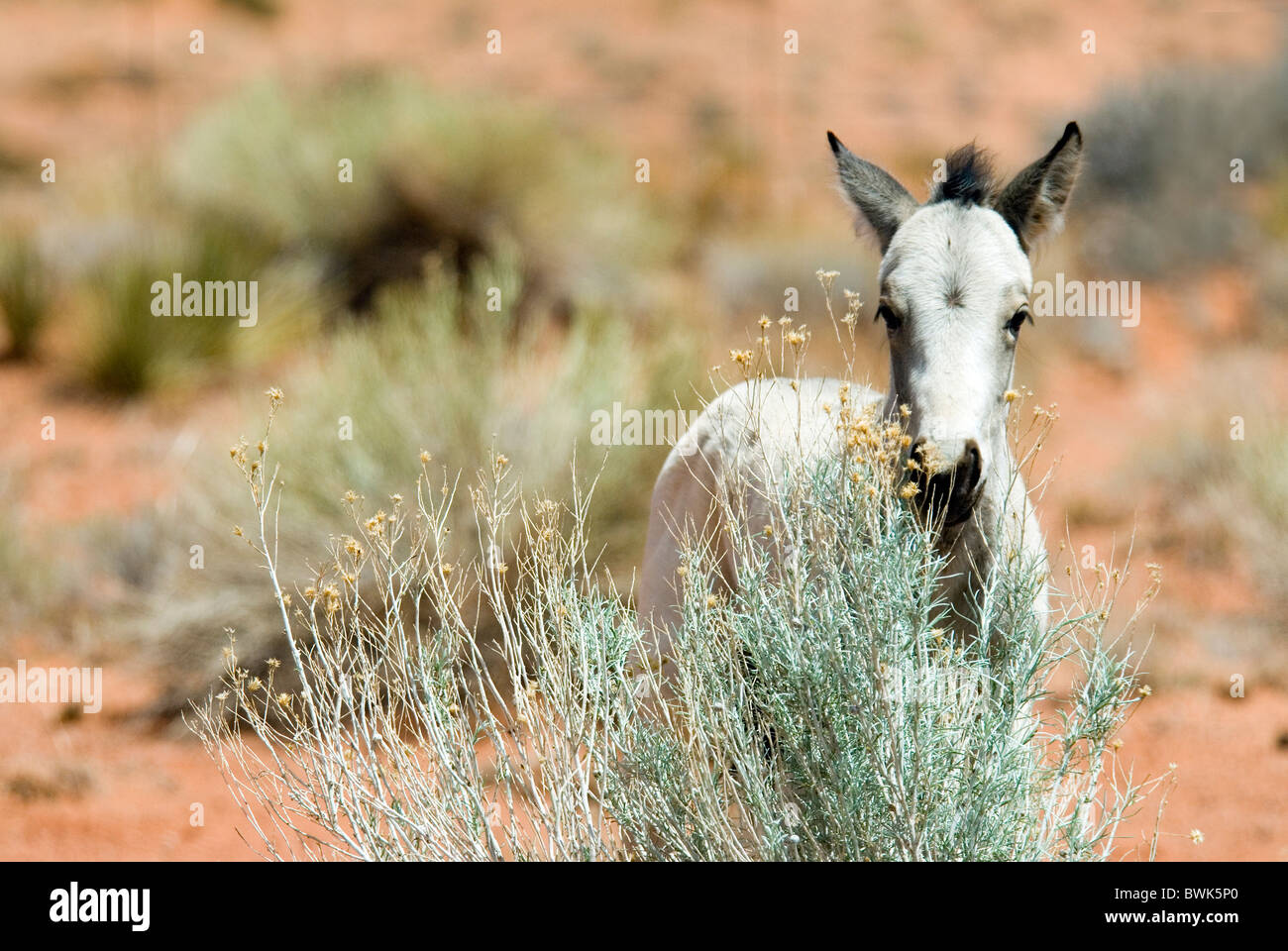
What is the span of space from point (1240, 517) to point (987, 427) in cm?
570

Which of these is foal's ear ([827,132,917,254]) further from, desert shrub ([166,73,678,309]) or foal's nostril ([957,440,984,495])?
desert shrub ([166,73,678,309])

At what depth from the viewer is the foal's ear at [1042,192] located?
3791 mm

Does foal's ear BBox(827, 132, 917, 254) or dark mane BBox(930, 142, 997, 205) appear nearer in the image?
dark mane BBox(930, 142, 997, 205)

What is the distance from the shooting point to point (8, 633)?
7316 millimetres

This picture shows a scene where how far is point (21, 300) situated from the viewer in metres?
11.0

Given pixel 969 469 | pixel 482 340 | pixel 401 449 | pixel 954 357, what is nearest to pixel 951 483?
pixel 969 469

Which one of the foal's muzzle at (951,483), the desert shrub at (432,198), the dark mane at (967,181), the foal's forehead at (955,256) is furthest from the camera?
the desert shrub at (432,198)

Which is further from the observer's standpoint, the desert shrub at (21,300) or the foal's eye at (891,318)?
the desert shrub at (21,300)

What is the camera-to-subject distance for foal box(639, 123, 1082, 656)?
315cm

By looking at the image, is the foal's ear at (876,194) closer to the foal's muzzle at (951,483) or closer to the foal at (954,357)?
the foal at (954,357)

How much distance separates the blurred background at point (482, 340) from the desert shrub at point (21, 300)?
27mm

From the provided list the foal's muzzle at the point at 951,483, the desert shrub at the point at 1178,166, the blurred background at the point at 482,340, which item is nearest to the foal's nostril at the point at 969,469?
the foal's muzzle at the point at 951,483

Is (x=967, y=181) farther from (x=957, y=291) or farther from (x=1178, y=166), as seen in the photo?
(x=1178, y=166)

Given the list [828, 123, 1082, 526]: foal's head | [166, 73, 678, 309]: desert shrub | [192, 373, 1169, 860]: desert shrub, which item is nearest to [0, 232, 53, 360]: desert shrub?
[166, 73, 678, 309]: desert shrub
